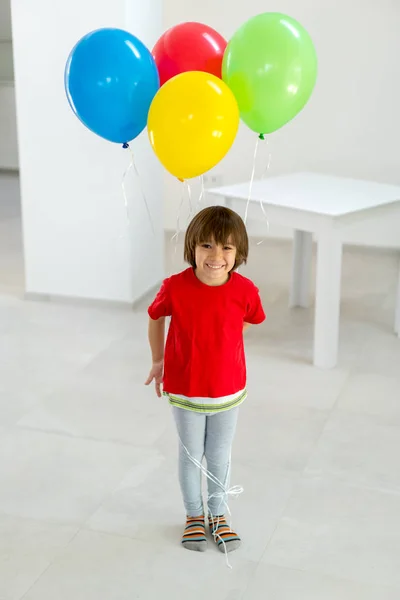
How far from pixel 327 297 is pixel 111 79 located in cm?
160

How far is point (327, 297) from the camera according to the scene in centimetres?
339

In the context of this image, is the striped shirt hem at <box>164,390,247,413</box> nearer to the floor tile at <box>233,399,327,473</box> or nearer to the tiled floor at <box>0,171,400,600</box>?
the tiled floor at <box>0,171,400,600</box>

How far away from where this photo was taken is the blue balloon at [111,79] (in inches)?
81.0

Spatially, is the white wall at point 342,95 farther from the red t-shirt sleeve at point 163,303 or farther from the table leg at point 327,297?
the red t-shirt sleeve at point 163,303

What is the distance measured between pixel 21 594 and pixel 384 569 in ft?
2.94

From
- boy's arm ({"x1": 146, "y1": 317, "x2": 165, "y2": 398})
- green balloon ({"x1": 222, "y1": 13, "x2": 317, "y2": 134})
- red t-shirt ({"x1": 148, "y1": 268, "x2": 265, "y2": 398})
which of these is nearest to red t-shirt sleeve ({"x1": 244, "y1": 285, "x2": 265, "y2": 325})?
red t-shirt ({"x1": 148, "y1": 268, "x2": 265, "y2": 398})

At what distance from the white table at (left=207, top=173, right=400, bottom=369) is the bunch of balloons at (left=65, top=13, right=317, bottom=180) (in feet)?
3.94

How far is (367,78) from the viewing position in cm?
489

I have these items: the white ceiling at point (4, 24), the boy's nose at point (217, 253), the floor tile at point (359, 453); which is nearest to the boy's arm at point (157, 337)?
the boy's nose at point (217, 253)

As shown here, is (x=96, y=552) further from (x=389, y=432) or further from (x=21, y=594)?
(x=389, y=432)

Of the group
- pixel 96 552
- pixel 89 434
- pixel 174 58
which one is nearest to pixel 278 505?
pixel 96 552

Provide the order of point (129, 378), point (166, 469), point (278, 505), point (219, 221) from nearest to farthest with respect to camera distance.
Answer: point (219, 221) < point (278, 505) < point (166, 469) < point (129, 378)

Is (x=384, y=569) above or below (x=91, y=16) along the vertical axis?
below

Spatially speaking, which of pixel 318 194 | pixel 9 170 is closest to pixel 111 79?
pixel 318 194
